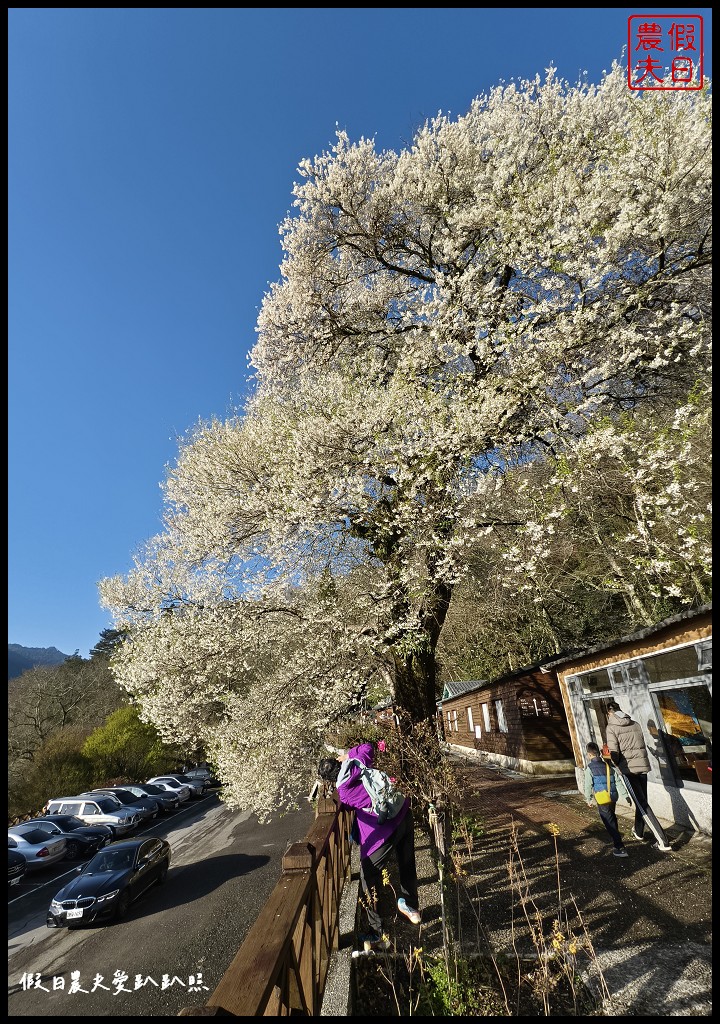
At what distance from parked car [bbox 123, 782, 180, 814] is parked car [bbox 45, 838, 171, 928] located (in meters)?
15.6

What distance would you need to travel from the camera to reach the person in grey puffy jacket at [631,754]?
23.3 ft

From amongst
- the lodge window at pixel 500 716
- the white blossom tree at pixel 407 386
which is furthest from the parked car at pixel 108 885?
the lodge window at pixel 500 716

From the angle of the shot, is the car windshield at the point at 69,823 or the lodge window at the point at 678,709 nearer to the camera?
the lodge window at the point at 678,709

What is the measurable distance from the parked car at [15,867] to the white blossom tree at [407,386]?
949 cm

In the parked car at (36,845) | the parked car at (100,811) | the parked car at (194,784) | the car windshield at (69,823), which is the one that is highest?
the parked car at (36,845)

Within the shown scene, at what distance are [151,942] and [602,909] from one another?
317 inches

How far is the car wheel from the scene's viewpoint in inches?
387

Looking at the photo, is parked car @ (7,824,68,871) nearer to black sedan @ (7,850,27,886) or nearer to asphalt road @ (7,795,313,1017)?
black sedan @ (7,850,27,886)

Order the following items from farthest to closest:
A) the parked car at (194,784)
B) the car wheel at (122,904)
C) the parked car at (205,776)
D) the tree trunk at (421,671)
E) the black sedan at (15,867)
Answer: the parked car at (205,776) → the parked car at (194,784) → the black sedan at (15,867) → the car wheel at (122,904) → the tree trunk at (421,671)

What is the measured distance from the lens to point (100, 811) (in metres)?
20.6

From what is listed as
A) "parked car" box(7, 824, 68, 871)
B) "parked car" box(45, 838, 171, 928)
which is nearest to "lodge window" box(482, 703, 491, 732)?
"parked car" box(45, 838, 171, 928)

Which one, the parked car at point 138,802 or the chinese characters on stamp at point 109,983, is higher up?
the chinese characters on stamp at point 109,983

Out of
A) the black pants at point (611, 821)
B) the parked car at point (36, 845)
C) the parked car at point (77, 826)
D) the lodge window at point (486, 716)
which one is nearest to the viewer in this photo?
the black pants at point (611, 821)

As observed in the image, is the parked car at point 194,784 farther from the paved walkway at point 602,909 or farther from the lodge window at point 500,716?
the paved walkway at point 602,909
